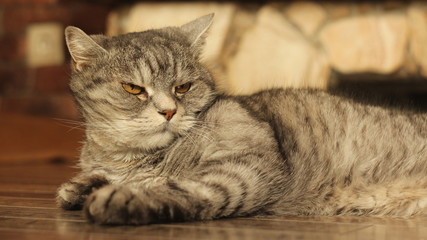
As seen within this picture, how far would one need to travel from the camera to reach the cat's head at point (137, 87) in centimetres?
177

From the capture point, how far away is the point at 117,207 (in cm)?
143

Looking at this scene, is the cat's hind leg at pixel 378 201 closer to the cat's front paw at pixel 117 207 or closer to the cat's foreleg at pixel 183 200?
the cat's foreleg at pixel 183 200

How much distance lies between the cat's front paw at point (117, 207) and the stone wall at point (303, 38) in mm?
1895

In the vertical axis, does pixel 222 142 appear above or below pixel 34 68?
above

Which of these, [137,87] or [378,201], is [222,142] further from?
[378,201]

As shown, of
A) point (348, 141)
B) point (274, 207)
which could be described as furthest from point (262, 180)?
point (348, 141)

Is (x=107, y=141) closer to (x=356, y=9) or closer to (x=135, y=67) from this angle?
(x=135, y=67)

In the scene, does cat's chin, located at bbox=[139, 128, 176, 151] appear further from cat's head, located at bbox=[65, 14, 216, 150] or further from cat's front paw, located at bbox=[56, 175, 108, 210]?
cat's front paw, located at bbox=[56, 175, 108, 210]

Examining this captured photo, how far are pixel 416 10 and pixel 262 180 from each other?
1900 mm

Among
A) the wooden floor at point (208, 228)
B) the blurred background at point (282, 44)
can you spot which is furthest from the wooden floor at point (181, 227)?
the blurred background at point (282, 44)

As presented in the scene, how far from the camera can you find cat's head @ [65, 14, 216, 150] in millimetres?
1773

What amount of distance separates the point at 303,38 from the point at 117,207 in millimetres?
2184

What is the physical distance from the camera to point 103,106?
1.84 metres

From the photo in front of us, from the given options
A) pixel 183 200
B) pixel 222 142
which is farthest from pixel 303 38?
pixel 183 200
